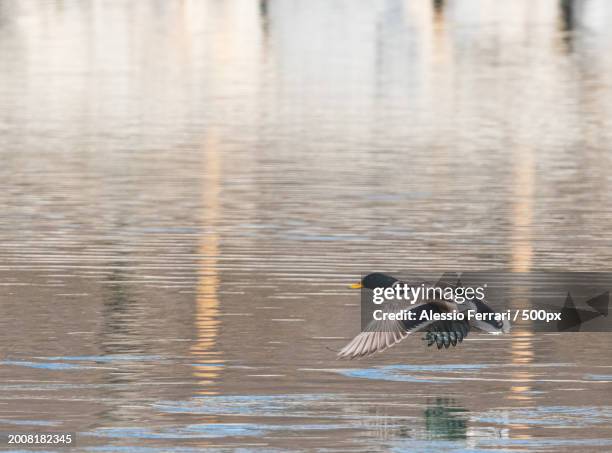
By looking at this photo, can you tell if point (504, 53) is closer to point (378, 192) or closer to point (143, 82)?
point (143, 82)

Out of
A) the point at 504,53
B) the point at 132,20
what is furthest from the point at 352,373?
the point at 132,20

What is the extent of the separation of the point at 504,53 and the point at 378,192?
110ft

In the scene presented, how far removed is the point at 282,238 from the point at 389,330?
900 centimetres

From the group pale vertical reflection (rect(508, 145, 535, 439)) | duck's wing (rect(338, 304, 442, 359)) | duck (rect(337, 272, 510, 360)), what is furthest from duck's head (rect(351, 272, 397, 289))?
pale vertical reflection (rect(508, 145, 535, 439))

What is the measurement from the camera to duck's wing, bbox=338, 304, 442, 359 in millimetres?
13469

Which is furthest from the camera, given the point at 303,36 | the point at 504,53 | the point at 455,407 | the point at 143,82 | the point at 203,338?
the point at 303,36

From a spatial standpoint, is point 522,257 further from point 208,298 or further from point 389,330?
point 389,330

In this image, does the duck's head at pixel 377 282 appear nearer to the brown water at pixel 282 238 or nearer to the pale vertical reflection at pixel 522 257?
the brown water at pixel 282 238

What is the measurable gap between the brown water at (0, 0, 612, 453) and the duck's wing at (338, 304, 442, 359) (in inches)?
15.4

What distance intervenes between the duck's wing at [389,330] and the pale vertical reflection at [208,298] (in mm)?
1115

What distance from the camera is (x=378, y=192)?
89.0ft

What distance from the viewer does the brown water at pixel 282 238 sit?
13609 millimetres

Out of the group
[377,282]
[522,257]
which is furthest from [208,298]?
[377,282]

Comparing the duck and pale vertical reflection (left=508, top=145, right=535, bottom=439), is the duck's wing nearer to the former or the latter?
the duck
